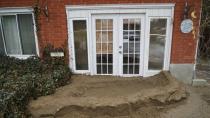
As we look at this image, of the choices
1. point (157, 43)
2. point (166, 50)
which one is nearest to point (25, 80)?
point (157, 43)

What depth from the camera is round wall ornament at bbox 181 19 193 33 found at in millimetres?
6453

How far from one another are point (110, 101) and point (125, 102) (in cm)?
39

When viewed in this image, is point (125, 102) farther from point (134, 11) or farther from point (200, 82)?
point (200, 82)

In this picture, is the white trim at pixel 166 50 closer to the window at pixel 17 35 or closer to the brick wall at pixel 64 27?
the brick wall at pixel 64 27

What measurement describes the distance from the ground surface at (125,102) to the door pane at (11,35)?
2.69 metres

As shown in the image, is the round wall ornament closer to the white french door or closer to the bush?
the white french door

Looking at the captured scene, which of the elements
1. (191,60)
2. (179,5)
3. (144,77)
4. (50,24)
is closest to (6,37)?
(50,24)

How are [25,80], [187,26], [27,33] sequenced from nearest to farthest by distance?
[25,80] < [187,26] < [27,33]

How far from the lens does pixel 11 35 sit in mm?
7480

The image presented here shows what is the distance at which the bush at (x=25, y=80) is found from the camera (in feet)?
15.9

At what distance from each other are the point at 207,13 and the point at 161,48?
13.1 ft

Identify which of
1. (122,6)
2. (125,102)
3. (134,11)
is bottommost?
(125,102)

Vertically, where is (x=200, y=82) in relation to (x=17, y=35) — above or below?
below

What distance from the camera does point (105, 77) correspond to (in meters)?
7.26
